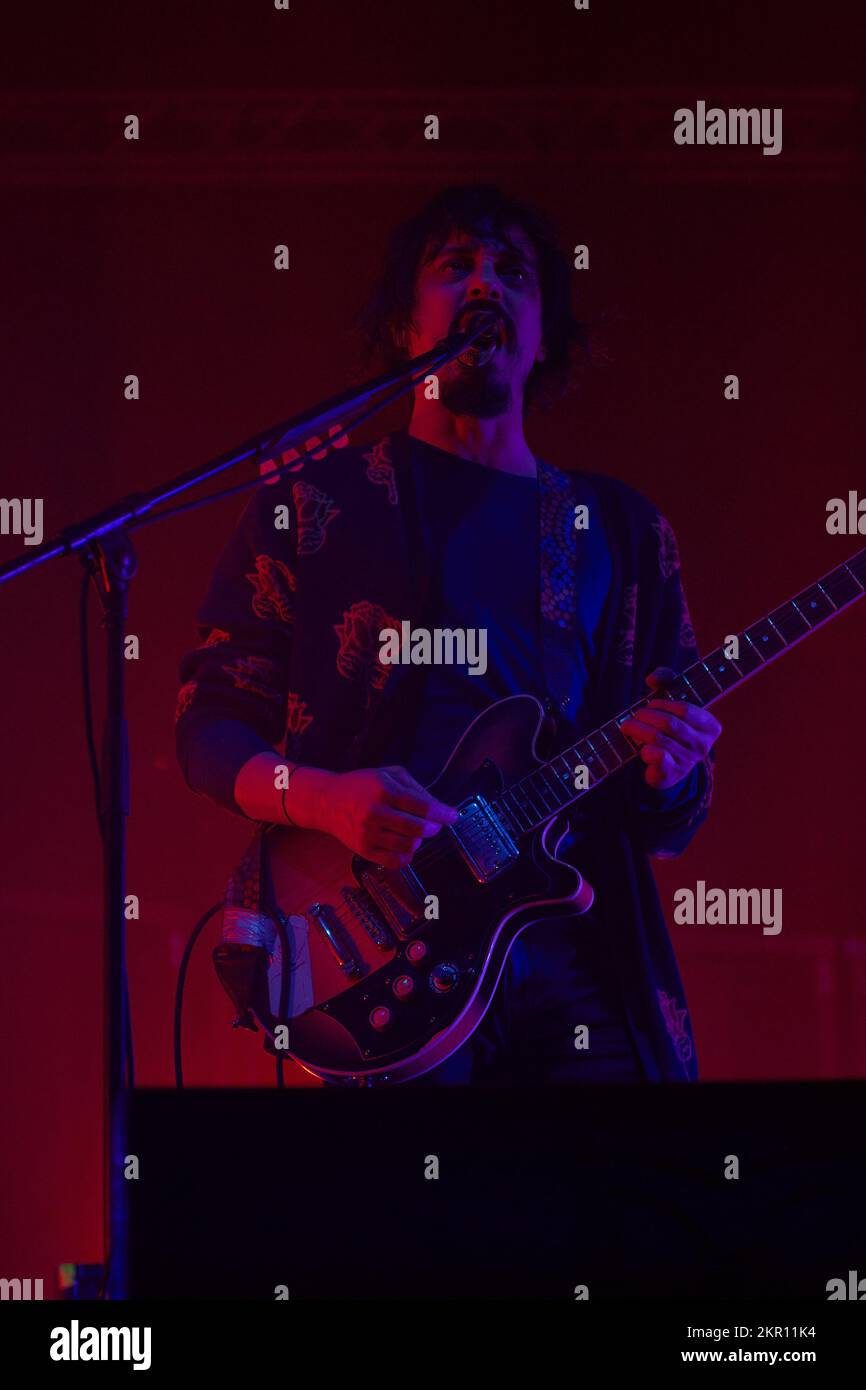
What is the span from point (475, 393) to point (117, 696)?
1.02m

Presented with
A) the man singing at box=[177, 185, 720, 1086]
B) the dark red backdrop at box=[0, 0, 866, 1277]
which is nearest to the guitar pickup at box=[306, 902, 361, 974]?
the man singing at box=[177, 185, 720, 1086]

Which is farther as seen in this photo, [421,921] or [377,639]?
[377,639]

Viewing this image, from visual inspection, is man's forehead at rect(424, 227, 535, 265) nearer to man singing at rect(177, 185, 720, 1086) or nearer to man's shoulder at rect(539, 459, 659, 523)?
man singing at rect(177, 185, 720, 1086)

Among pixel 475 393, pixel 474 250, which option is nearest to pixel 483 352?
pixel 475 393

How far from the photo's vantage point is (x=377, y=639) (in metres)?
2.36

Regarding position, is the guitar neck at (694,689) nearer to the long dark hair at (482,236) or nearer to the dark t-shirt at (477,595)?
the dark t-shirt at (477,595)

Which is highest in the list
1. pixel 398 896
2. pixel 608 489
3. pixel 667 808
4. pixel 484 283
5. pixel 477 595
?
pixel 484 283

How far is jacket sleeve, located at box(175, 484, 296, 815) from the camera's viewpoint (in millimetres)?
2346

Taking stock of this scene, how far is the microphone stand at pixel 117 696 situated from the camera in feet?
4.91

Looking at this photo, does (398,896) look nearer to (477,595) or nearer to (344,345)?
(477,595)

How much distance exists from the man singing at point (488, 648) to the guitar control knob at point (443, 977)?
80 mm

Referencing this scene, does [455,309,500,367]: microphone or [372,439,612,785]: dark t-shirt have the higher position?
[455,309,500,367]: microphone

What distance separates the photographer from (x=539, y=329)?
2.67 metres

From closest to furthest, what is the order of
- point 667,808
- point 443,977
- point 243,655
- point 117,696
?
point 117,696 → point 443,977 → point 667,808 → point 243,655
